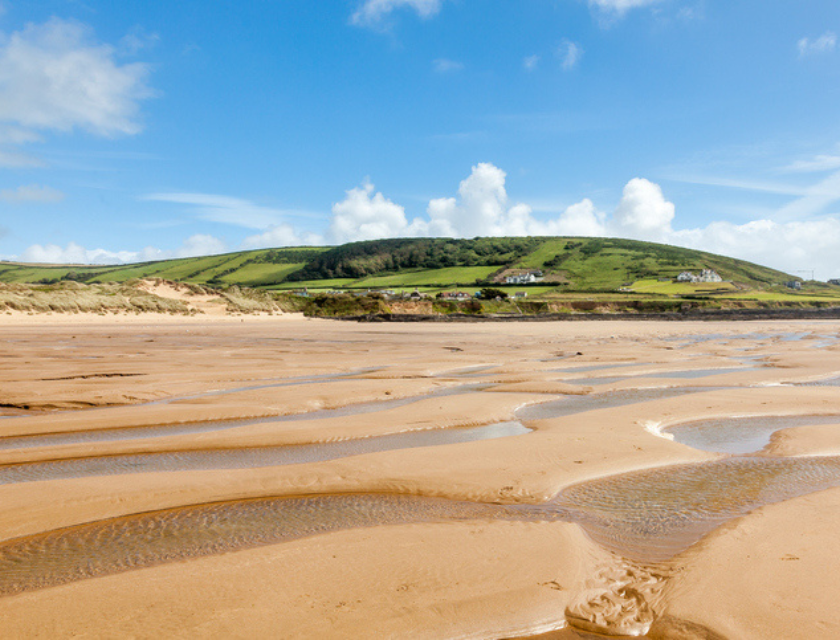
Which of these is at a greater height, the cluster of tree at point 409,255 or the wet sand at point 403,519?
the cluster of tree at point 409,255

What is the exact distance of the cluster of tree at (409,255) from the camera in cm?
13762

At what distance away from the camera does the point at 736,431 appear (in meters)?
7.76

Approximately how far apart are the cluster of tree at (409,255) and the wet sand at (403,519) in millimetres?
127273

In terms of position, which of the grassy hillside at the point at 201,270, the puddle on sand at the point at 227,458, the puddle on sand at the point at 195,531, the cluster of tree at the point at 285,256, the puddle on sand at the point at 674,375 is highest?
the cluster of tree at the point at 285,256

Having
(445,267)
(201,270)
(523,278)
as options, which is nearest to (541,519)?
(523,278)

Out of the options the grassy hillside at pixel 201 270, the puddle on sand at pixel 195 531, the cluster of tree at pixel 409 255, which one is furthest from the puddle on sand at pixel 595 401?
the cluster of tree at pixel 409 255

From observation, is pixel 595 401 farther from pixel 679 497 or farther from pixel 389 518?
pixel 389 518

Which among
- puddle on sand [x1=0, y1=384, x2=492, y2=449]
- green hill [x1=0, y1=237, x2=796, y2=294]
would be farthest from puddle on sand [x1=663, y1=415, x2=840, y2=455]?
green hill [x1=0, y1=237, x2=796, y2=294]

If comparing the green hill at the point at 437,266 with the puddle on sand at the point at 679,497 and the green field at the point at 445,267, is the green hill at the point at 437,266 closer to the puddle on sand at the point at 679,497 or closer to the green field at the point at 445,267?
the green field at the point at 445,267

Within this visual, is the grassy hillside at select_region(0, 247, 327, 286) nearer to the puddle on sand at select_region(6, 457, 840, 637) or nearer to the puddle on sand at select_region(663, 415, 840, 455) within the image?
the puddle on sand at select_region(663, 415, 840, 455)

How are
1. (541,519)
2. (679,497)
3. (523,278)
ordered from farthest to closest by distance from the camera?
(523,278), (679,497), (541,519)

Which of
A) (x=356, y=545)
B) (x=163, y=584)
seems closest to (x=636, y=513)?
(x=356, y=545)

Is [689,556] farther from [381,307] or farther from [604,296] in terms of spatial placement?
[604,296]

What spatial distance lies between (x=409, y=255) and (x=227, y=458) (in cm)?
14549
